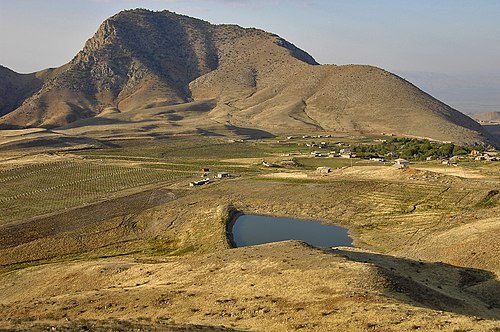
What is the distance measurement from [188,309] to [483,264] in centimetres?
2765

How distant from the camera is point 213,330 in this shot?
26.1 meters

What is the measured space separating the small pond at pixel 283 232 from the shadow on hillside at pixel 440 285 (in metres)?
12.9

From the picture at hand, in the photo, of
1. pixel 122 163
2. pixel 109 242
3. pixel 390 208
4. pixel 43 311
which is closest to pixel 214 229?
pixel 109 242

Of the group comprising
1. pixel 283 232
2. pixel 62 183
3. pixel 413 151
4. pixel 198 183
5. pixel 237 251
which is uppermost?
pixel 413 151

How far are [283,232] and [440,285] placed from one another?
92.1ft

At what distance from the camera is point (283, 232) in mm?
63844

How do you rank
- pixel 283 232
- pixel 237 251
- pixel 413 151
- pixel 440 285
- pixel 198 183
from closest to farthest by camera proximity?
pixel 440 285 → pixel 237 251 → pixel 283 232 → pixel 198 183 → pixel 413 151

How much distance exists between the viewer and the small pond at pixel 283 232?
5962 cm

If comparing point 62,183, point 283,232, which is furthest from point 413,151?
point 62,183

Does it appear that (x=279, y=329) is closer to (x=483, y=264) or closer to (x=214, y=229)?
(x=483, y=264)

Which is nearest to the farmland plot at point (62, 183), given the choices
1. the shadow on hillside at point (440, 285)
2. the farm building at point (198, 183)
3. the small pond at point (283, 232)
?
the farm building at point (198, 183)

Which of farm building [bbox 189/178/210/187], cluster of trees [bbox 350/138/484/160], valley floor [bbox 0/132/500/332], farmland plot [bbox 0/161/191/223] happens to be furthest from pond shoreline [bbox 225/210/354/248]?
cluster of trees [bbox 350/138/484/160]

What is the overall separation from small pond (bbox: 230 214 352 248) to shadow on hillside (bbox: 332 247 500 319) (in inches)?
507

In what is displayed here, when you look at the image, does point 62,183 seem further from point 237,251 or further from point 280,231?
point 237,251
